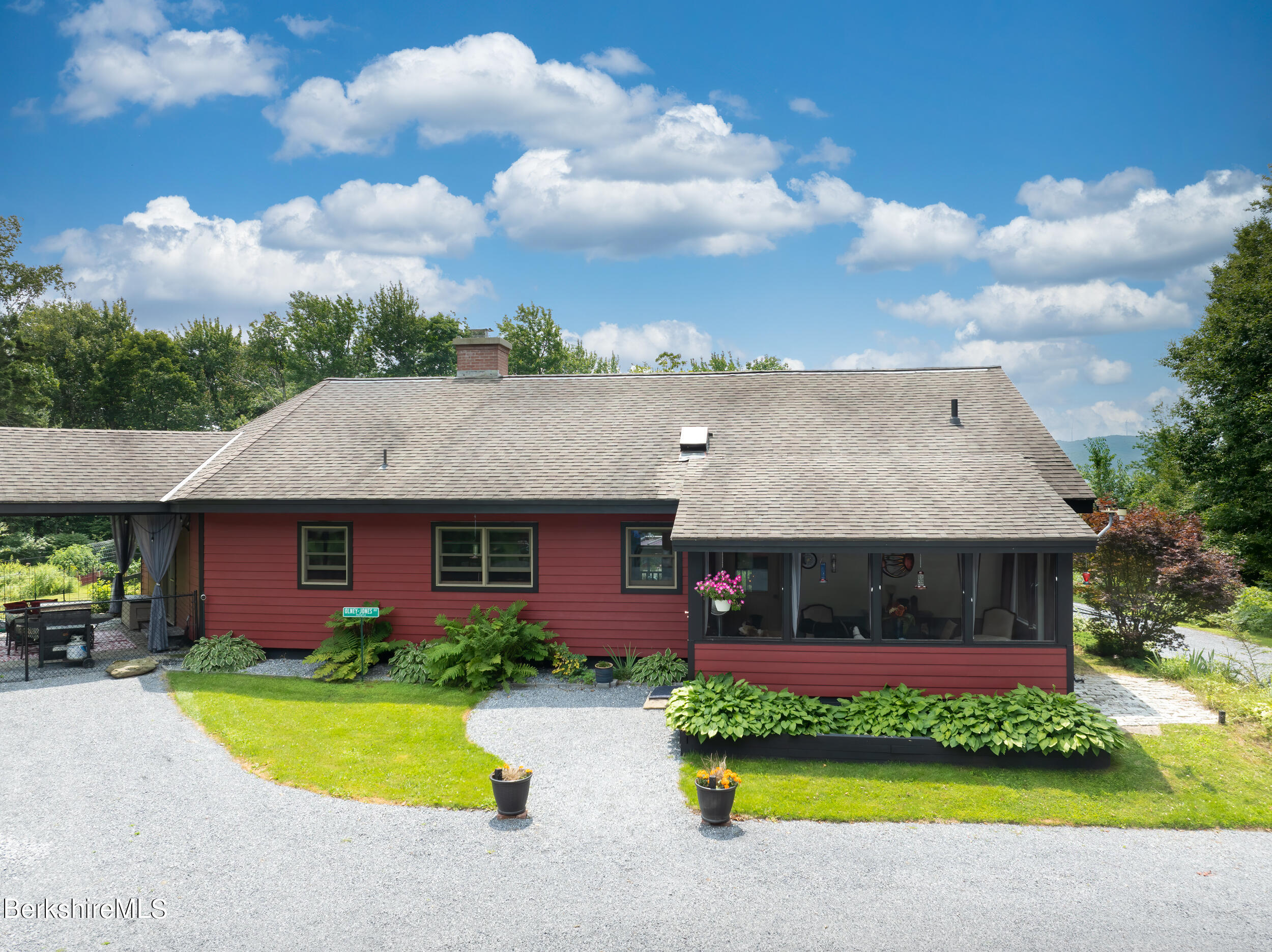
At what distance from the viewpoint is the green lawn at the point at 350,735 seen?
7.74 m

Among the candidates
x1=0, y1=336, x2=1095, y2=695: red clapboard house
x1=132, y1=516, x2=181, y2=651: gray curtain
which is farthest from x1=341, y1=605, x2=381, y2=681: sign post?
x1=132, y1=516, x2=181, y2=651: gray curtain

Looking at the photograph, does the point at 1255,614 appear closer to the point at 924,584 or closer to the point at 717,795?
the point at 924,584

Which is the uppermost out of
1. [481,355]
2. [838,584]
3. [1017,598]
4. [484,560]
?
[481,355]

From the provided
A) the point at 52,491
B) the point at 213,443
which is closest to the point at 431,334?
the point at 213,443

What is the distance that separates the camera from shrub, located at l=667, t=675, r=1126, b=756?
7.98 m

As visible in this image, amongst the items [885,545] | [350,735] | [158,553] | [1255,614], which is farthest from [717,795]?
[1255,614]

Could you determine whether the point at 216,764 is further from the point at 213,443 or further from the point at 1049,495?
the point at 1049,495

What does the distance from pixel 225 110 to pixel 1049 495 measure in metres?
19.6

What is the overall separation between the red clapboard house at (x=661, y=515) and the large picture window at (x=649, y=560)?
3 centimetres

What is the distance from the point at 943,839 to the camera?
6.57 metres

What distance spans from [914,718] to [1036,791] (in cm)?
138

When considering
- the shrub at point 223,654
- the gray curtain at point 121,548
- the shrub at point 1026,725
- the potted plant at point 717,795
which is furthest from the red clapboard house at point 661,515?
the potted plant at point 717,795

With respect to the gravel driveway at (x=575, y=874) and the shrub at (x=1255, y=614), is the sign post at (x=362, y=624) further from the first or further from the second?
the shrub at (x=1255, y=614)

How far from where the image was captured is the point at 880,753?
323 inches
